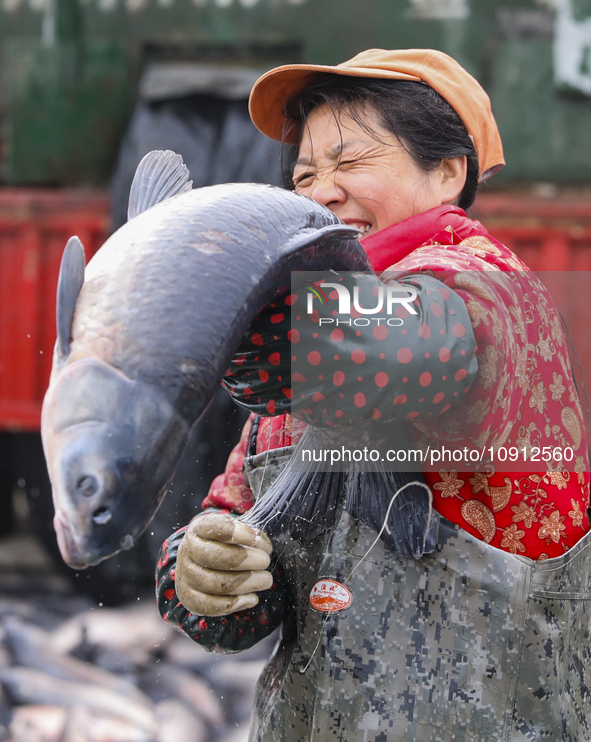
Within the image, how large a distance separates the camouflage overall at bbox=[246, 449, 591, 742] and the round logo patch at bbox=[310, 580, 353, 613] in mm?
11

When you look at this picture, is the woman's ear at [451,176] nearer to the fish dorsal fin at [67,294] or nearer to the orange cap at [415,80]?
the orange cap at [415,80]

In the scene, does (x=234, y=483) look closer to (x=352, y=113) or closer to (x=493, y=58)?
(x=352, y=113)

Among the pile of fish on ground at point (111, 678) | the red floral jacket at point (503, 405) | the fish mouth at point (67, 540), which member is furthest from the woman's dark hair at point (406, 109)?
the pile of fish on ground at point (111, 678)

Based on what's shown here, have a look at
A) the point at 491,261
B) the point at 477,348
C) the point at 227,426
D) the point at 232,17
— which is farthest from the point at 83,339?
the point at 232,17

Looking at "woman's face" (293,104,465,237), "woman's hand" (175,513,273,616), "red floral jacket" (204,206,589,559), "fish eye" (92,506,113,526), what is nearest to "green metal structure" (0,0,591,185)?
"woman's face" (293,104,465,237)

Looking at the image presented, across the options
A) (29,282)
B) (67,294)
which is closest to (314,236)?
(67,294)

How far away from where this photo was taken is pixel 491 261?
112 centimetres

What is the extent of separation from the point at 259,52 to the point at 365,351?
149 inches

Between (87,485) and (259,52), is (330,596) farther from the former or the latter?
(259,52)

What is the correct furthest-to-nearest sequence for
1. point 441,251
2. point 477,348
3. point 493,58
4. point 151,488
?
point 493,58
point 441,251
point 477,348
point 151,488

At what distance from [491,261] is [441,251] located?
84 mm

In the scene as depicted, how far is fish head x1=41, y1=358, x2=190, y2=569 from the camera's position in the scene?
0.71 meters

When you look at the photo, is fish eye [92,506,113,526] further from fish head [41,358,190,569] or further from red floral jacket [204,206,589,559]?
red floral jacket [204,206,589,559]

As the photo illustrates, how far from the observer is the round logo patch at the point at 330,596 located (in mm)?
1192
